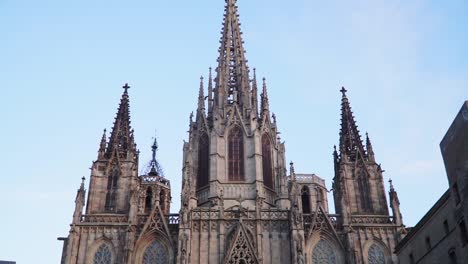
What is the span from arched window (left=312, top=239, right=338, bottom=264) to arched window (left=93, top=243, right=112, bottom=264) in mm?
16994

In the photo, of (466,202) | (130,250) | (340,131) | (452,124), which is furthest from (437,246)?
(130,250)

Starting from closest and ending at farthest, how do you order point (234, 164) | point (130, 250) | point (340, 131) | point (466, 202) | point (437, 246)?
point (466, 202) → point (437, 246) → point (130, 250) → point (234, 164) → point (340, 131)

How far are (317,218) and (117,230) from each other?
1717 centimetres

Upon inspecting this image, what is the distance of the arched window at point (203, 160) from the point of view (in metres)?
48.8

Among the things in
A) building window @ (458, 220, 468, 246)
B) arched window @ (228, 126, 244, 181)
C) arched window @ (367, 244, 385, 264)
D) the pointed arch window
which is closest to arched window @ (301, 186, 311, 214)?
arched window @ (228, 126, 244, 181)

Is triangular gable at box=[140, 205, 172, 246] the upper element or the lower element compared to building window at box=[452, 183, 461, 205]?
upper

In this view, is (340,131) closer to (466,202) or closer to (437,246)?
(437,246)

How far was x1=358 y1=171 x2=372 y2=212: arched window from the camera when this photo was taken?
150ft

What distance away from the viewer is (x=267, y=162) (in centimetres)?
5003

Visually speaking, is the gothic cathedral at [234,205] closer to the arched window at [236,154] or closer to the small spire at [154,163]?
the arched window at [236,154]

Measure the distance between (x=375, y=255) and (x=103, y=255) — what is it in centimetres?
2278

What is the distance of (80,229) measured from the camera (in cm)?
4247

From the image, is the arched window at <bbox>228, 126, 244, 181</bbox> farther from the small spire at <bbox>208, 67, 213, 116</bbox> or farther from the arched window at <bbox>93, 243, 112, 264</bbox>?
the arched window at <bbox>93, 243, 112, 264</bbox>

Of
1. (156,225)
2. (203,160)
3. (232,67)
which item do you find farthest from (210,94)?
(156,225)
